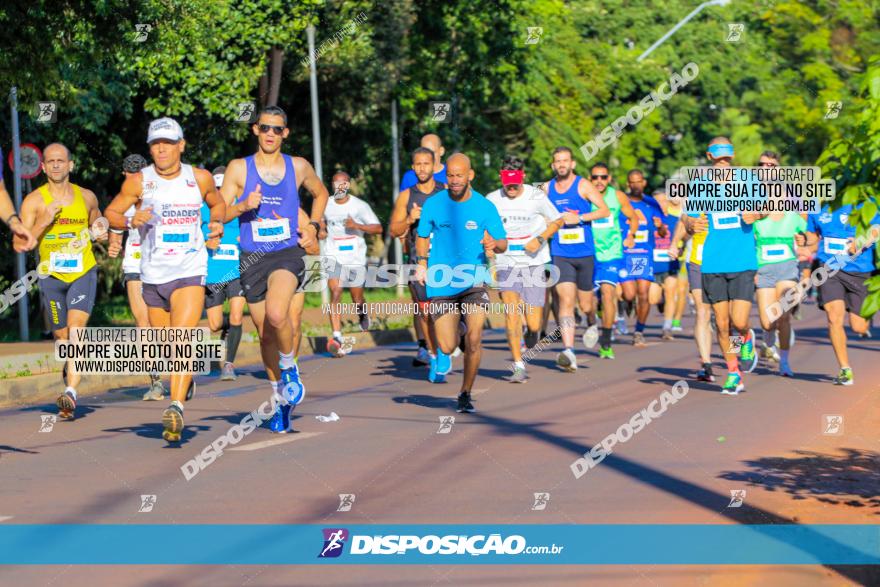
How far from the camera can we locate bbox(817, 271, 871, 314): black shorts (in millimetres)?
14867

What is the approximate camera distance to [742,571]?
265 inches

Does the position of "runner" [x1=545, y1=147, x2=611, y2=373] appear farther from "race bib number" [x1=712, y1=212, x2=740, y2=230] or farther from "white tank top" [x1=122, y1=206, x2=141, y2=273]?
"white tank top" [x1=122, y1=206, x2=141, y2=273]

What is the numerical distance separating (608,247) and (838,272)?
4541 mm

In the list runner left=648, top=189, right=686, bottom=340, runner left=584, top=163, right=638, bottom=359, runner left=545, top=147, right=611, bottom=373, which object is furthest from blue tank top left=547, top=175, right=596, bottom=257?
runner left=648, top=189, right=686, bottom=340

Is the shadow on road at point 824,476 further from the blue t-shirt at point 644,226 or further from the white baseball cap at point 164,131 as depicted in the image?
the blue t-shirt at point 644,226

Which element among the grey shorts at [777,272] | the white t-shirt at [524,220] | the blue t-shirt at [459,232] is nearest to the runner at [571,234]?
the white t-shirt at [524,220]

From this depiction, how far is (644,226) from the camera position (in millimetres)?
20688

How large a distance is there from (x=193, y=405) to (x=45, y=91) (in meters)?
5.70

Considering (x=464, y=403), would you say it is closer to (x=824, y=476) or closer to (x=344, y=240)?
(x=824, y=476)

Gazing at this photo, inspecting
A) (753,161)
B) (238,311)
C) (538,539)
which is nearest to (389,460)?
(538,539)

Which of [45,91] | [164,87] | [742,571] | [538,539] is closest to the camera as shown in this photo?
[742,571]

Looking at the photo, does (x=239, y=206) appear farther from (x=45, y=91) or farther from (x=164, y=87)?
(x=164, y=87)

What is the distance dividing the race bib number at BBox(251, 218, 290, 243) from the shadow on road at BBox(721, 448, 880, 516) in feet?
12.0

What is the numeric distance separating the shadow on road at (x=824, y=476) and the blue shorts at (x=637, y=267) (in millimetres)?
10057
